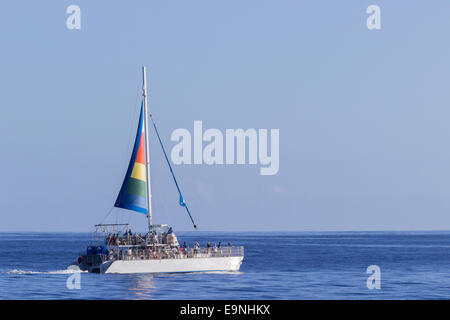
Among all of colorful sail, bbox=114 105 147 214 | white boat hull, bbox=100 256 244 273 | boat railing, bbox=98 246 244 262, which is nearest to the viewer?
white boat hull, bbox=100 256 244 273

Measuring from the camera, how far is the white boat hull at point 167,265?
62812 millimetres

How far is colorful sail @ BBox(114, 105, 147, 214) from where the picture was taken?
70688 millimetres

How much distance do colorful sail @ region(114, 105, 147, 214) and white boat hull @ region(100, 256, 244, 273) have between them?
7768 millimetres

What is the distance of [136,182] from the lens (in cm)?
7119

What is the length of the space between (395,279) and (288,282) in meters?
Result: 10.6

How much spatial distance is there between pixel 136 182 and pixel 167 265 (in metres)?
10.4

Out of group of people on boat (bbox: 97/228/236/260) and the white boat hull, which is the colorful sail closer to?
group of people on boat (bbox: 97/228/236/260)

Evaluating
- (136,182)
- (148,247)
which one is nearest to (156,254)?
(148,247)

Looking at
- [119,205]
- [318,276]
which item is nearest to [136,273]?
[119,205]

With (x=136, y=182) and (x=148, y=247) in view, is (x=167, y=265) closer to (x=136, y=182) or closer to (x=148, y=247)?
(x=148, y=247)

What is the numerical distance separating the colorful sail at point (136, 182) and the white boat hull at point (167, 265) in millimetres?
7768
